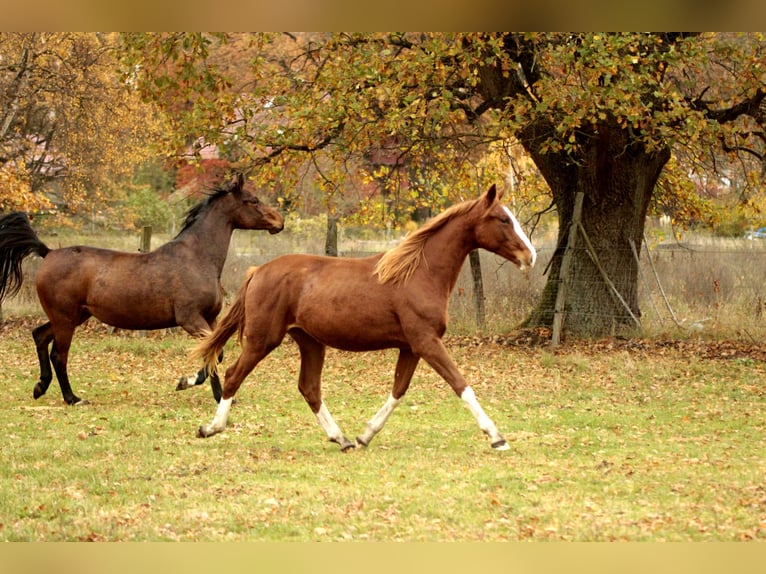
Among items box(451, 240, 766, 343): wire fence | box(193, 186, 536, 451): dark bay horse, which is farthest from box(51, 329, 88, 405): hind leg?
box(451, 240, 766, 343): wire fence

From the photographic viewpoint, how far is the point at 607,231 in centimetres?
1600

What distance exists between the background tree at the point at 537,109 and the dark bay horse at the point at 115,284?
2.88 metres

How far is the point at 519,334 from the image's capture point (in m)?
16.1

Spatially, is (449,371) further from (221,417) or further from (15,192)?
(15,192)

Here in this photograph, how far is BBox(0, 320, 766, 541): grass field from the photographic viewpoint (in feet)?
17.9

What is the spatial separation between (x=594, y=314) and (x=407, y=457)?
892 cm

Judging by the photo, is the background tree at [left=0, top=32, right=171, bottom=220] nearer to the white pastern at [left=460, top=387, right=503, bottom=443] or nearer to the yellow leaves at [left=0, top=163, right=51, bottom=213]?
the yellow leaves at [left=0, top=163, right=51, bottom=213]

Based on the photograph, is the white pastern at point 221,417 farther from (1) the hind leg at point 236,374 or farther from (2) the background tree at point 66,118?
(2) the background tree at point 66,118

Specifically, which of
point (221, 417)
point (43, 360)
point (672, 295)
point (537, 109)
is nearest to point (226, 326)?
point (221, 417)

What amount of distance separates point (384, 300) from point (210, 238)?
4.02 meters

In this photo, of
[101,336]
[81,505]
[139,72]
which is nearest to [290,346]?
[101,336]

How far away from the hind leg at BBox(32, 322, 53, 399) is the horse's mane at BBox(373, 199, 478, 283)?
16.6 ft

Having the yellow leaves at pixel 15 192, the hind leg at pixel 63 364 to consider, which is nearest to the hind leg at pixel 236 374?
the hind leg at pixel 63 364

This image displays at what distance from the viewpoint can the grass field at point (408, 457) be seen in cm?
544
